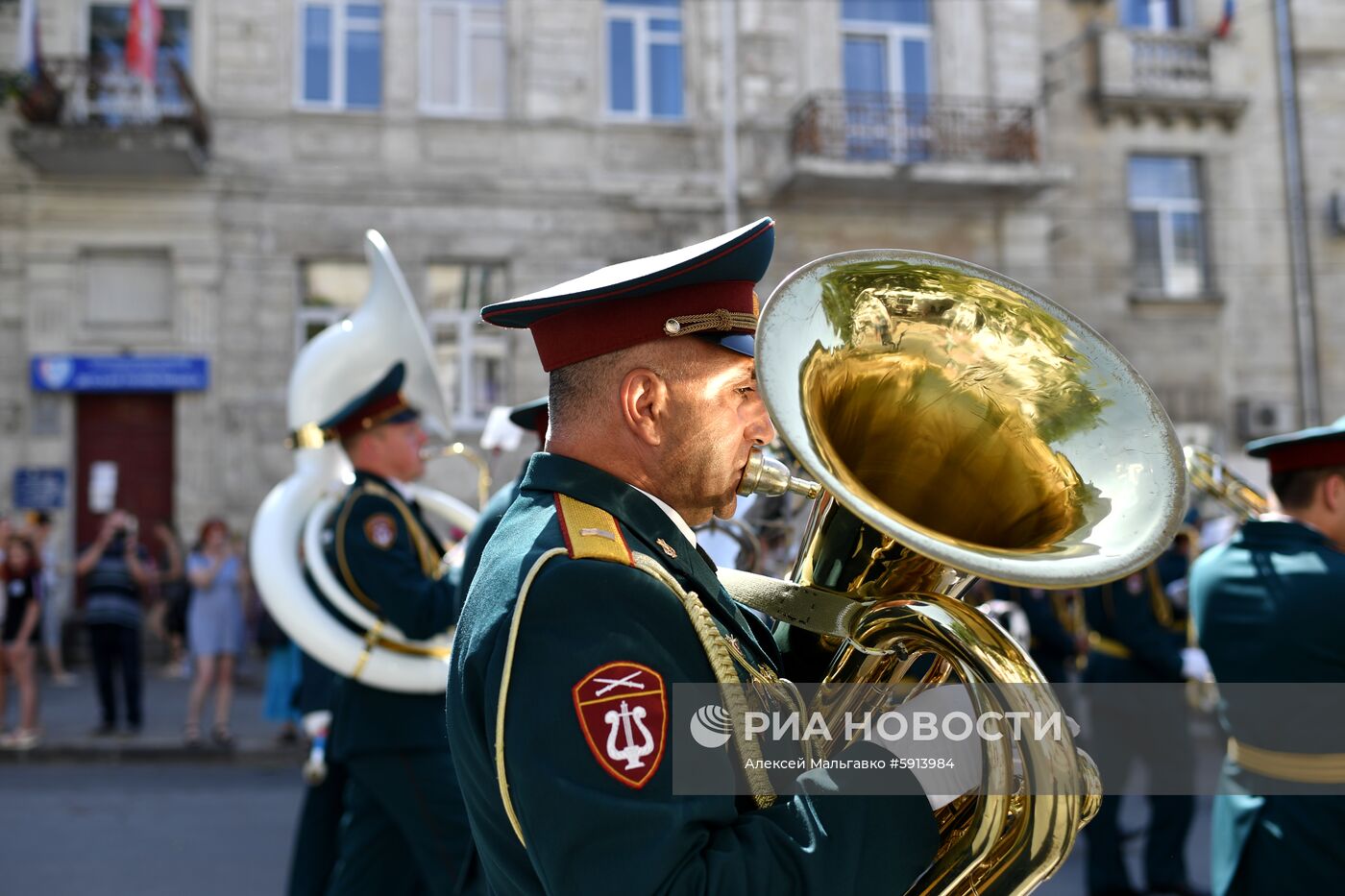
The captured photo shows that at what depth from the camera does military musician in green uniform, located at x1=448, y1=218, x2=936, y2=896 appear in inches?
54.5

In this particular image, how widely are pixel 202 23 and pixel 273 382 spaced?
409cm

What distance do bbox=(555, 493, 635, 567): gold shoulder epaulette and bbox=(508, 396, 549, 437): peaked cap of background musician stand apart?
2078 millimetres

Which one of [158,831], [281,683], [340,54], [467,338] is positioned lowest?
[158,831]

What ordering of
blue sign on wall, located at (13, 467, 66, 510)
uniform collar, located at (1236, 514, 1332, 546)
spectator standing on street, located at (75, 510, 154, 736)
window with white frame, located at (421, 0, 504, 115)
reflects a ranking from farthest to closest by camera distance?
1. window with white frame, located at (421, 0, 504, 115)
2. blue sign on wall, located at (13, 467, 66, 510)
3. spectator standing on street, located at (75, 510, 154, 736)
4. uniform collar, located at (1236, 514, 1332, 546)

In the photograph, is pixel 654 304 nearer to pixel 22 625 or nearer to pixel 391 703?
pixel 391 703

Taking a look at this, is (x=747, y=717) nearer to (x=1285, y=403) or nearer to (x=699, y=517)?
(x=699, y=517)

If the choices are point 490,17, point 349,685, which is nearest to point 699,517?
point 349,685

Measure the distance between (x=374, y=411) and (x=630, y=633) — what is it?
9.78 feet

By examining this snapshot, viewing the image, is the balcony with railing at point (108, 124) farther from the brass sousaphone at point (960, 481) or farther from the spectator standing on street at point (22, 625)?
the brass sousaphone at point (960, 481)

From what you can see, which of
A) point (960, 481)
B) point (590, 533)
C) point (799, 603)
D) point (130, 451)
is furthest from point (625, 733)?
point (130, 451)

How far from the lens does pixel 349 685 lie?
4016 mm

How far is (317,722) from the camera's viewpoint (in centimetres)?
445

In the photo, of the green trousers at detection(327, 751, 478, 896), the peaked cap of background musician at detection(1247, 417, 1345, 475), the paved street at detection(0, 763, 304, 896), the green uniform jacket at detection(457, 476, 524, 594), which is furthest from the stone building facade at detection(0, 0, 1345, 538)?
the peaked cap of background musician at detection(1247, 417, 1345, 475)

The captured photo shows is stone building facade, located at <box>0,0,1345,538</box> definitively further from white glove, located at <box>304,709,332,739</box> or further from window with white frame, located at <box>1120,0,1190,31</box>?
white glove, located at <box>304,709,332,739</box>
